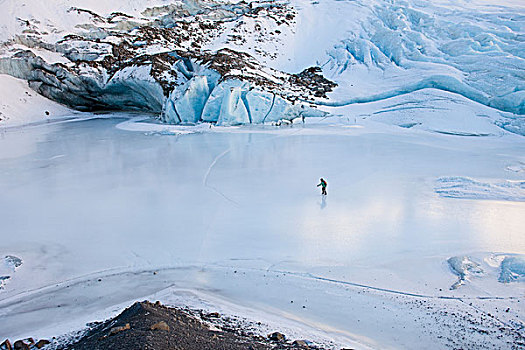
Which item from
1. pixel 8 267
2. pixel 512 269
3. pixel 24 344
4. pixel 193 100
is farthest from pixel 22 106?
pixel 512 269

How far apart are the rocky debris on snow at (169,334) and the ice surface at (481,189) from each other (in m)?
5.18

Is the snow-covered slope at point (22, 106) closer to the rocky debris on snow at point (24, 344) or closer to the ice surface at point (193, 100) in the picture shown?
the ice surface at point (193, 100)

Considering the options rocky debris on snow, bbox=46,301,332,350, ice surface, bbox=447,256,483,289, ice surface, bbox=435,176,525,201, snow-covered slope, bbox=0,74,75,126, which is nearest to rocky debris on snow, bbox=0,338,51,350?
rocky debris on snow, bbox=46,301,332,350

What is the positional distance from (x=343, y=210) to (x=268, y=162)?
148 inches

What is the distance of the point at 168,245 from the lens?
17.9 ft

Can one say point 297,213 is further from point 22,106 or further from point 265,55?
point 22,106

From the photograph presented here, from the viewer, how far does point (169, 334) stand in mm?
3168

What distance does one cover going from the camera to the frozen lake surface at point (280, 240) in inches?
157

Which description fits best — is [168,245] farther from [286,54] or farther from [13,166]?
[286,54]

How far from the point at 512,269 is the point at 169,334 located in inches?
156

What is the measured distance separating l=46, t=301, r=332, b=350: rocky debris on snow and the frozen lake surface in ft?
1.01

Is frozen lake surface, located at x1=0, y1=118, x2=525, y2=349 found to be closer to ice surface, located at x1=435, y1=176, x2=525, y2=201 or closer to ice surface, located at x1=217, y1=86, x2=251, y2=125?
ice surface, located at x1=435, y1=176, x2=525, y2=201

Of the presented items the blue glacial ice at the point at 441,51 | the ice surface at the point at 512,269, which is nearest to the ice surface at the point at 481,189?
the ice surface at the point at 512,269

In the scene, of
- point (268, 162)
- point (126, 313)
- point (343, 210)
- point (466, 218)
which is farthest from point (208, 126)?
point (126, 313)
